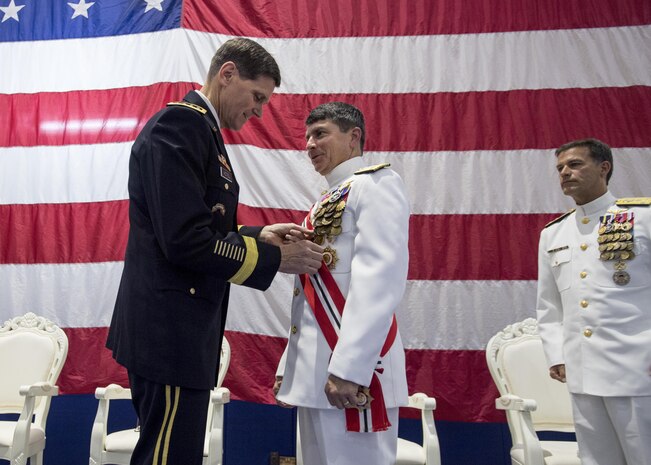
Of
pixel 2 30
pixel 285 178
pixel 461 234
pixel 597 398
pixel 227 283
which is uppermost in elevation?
pixel 2 30

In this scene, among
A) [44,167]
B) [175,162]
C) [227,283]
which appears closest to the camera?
[175,162]

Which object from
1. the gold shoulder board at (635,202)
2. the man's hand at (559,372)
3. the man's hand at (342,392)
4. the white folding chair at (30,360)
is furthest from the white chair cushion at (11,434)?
the gold shoulder board at (635,202)

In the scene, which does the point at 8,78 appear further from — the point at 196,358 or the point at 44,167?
the point at 196,358

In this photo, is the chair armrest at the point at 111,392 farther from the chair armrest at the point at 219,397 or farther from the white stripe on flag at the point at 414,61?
the white stripe on flag at the point at 414,61

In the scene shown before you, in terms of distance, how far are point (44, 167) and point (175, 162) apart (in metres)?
2.68

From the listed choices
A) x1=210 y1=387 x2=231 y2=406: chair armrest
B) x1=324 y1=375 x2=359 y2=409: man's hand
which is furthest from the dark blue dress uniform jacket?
x1=210 y1=387 x2=231 y2=406: chair armrest

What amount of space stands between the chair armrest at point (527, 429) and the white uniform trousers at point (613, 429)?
26 cm

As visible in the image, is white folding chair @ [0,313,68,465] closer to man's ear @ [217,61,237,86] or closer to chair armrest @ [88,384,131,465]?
chair armrest @ [88,384,131,465]

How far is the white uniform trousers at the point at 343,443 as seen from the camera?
62.5 inches

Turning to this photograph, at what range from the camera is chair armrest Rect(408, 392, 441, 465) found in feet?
9.07

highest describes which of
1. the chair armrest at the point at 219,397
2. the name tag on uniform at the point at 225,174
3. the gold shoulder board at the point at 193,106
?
the gold shoulder board at the point at 193,106

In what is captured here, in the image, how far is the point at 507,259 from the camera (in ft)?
11.1

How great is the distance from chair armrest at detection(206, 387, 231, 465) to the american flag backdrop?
0.49 metres

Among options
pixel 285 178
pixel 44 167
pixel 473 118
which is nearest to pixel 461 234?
pixel 473 118
